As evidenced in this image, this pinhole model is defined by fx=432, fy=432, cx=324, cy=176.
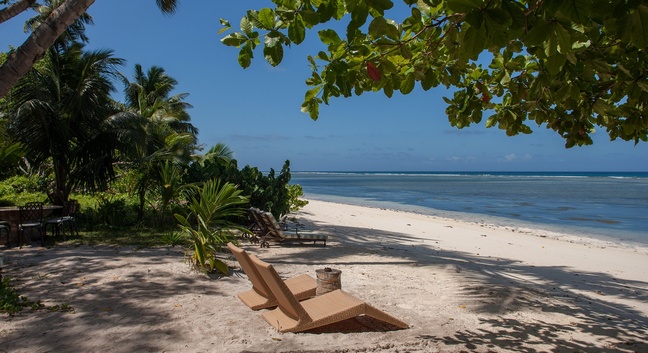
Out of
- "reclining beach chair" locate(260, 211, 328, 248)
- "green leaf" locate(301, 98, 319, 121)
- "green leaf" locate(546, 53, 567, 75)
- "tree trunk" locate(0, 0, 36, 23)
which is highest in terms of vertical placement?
"tree trunk" locate(0, 0, 36, 23)

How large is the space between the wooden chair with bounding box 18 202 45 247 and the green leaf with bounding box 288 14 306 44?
767 cm

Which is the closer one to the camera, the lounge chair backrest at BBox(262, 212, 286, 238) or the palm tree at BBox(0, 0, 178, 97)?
the palm tree at BBox(0, 0, 178, 97)

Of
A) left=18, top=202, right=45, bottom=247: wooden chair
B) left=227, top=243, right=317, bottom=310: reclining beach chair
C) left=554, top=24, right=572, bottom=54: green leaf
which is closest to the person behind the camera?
left=554, top=24, right=572, bottom=54: green leaf

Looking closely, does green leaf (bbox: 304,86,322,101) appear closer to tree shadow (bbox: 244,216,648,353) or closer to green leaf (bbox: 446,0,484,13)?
green leaf (bbox: 446,0,484,13)

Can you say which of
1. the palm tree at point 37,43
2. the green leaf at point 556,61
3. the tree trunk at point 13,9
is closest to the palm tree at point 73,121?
the tree trunk at point 13,9

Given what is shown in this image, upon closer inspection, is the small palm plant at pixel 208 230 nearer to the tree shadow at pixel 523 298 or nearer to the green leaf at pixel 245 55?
the tree shadow at pixel 523 298

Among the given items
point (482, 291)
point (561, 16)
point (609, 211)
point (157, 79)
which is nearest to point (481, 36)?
point (561, 16)

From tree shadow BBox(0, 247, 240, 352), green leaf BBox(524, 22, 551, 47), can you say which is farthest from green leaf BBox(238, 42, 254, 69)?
tree shadow BBox(0, 247, 240, 352)

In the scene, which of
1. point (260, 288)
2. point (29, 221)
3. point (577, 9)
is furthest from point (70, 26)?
point (577, 9)

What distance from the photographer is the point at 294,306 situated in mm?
3773

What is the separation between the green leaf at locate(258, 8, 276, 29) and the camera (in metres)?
2.13

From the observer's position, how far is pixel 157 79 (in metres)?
28.4

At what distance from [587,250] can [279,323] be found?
9.62 m

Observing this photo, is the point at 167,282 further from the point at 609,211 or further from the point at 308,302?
the point at 609,211
